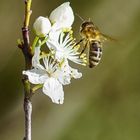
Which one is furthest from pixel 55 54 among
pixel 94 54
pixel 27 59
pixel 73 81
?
pixel 73 81

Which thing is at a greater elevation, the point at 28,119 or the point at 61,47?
the point at 61,47

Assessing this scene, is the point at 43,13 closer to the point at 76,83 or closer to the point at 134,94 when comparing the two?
the point at 76,83

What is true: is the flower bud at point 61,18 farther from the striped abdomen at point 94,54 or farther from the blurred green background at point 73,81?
the blurred green background at point 73,81

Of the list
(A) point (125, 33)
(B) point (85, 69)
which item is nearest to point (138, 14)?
(A) point (125, 33)

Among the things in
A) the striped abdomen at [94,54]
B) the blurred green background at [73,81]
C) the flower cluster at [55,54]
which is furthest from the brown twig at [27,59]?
the blurred green background at [73,81]

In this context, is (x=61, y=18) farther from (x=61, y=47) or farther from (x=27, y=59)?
(x=27, y=59)

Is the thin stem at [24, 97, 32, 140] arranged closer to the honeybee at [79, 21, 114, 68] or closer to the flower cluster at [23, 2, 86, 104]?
the flower cluster at [23, 2, 86, 104]
